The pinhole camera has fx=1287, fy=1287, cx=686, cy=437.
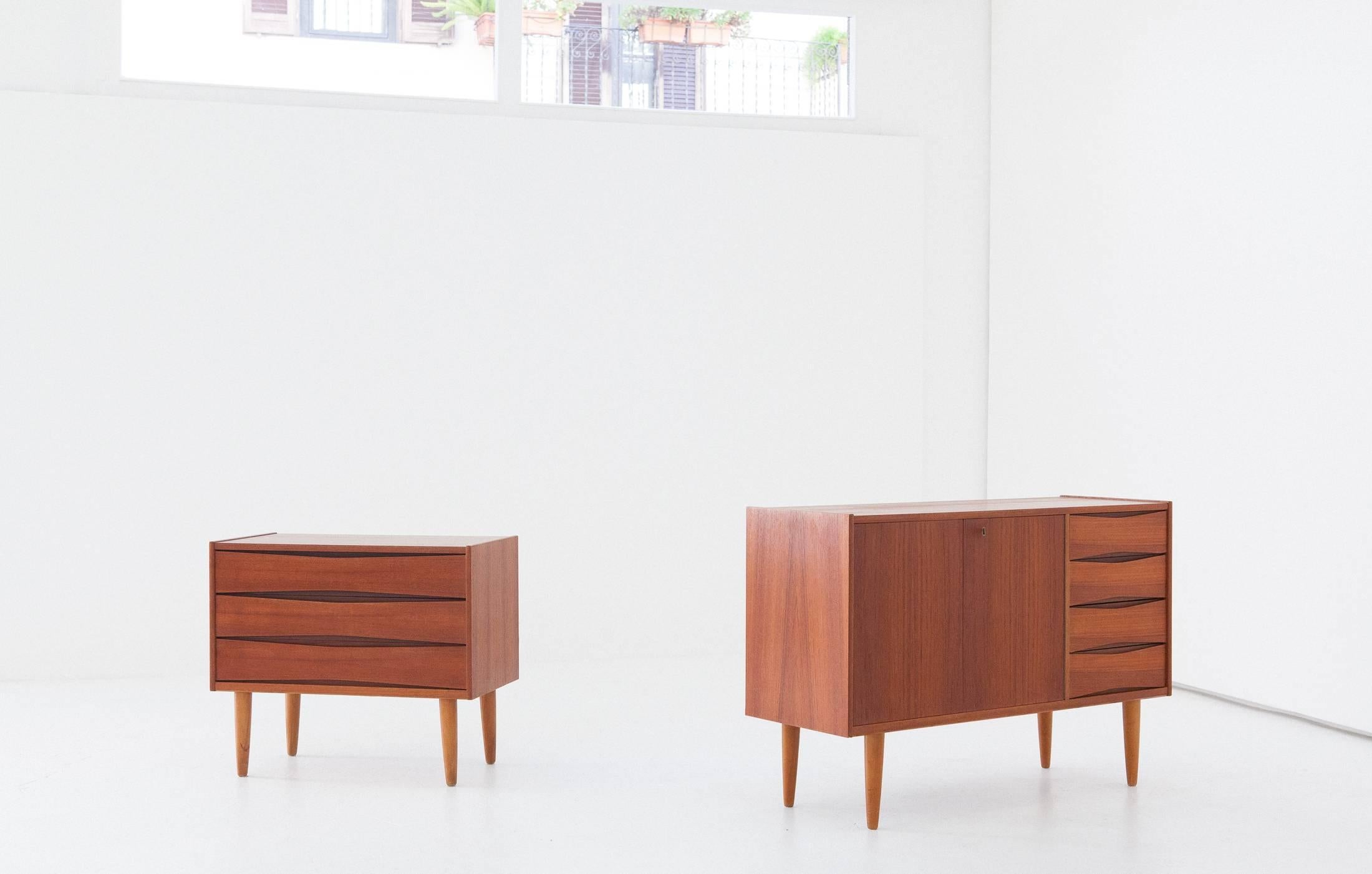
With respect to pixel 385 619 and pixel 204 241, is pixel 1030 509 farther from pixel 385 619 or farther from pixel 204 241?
pixel 204 241

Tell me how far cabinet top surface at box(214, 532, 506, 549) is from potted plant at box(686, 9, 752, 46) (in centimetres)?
328

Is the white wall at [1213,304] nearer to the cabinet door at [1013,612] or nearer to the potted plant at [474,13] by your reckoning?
the cabinet door at [1013,612]

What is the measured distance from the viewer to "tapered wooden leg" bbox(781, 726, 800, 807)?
3559mm

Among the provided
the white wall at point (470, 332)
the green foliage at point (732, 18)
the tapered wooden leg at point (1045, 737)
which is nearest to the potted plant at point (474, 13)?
the white wall at point (470, 332)

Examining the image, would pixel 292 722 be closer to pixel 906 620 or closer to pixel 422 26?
pixel 906 620

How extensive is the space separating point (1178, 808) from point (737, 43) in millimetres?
4246

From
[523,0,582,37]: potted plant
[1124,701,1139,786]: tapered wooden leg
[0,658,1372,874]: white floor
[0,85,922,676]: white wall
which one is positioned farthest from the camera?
[523,0,582,37]: potted plant

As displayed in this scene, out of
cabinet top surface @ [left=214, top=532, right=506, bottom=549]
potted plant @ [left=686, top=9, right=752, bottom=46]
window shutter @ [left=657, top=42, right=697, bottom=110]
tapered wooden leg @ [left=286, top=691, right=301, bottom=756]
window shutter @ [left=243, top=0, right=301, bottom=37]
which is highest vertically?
potted plant @ [left=686, top=9, right=752, bottom=46]

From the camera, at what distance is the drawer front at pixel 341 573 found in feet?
12.2

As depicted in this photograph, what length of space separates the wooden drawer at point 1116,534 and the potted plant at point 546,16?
12.3 ft

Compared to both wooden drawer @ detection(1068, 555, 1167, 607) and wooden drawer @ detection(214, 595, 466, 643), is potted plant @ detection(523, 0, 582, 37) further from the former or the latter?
wooden drawer @ detection(1068, 555, 1167, 607)

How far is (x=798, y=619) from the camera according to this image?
3.47 metres

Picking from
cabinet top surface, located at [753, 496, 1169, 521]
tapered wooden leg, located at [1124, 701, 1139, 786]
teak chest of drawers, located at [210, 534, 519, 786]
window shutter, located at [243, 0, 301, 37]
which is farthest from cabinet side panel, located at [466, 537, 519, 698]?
window shutter, located at [243, 0, 301, 37]

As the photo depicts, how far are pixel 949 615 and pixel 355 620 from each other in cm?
170
